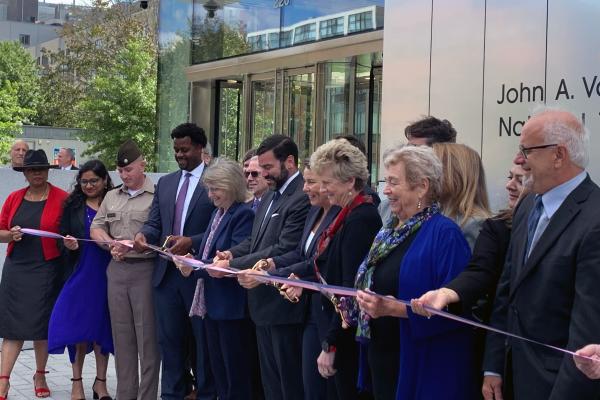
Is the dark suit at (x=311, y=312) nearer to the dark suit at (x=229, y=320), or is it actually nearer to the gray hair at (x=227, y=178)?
the dark suit at (x=229, y=320)

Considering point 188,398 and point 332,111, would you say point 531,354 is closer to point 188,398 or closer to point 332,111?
point 188,398

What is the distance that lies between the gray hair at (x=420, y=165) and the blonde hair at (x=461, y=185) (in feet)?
0.44

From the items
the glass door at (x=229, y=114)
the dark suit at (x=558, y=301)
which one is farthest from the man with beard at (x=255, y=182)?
the glass door at (x=229, y=114)

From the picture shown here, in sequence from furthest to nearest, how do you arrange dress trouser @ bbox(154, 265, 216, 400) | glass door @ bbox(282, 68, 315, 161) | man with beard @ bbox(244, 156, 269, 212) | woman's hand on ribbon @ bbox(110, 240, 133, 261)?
glass door @ bbox(282, 68, 315, 161) < woman's hand on ribbon @ bbox(110, 240, 133, 261) < dress trouser @ bbox(154, 265, 216, 400) < man with beard @ bbox(244, 156, 269, 212)

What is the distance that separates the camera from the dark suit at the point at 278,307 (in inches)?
229

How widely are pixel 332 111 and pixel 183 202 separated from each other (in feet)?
→ 23.0

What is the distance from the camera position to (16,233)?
316 inches

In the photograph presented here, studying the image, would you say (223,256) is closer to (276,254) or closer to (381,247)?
(276,254)

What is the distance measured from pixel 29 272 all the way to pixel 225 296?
2.40 metres

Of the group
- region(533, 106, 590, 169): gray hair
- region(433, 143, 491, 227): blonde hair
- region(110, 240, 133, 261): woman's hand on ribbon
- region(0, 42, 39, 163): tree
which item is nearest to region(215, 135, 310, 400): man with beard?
region(110, 240, 133, 261): woman's hand on ribbon

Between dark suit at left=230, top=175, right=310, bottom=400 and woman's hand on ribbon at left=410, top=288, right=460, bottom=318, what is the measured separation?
1756mm

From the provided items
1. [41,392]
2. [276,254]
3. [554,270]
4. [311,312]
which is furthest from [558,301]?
[41,392]

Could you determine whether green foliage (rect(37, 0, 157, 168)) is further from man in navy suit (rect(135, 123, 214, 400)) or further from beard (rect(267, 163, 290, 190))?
beard (rect(267, 163, 290, 190))

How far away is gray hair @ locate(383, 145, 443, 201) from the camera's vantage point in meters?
4.46
